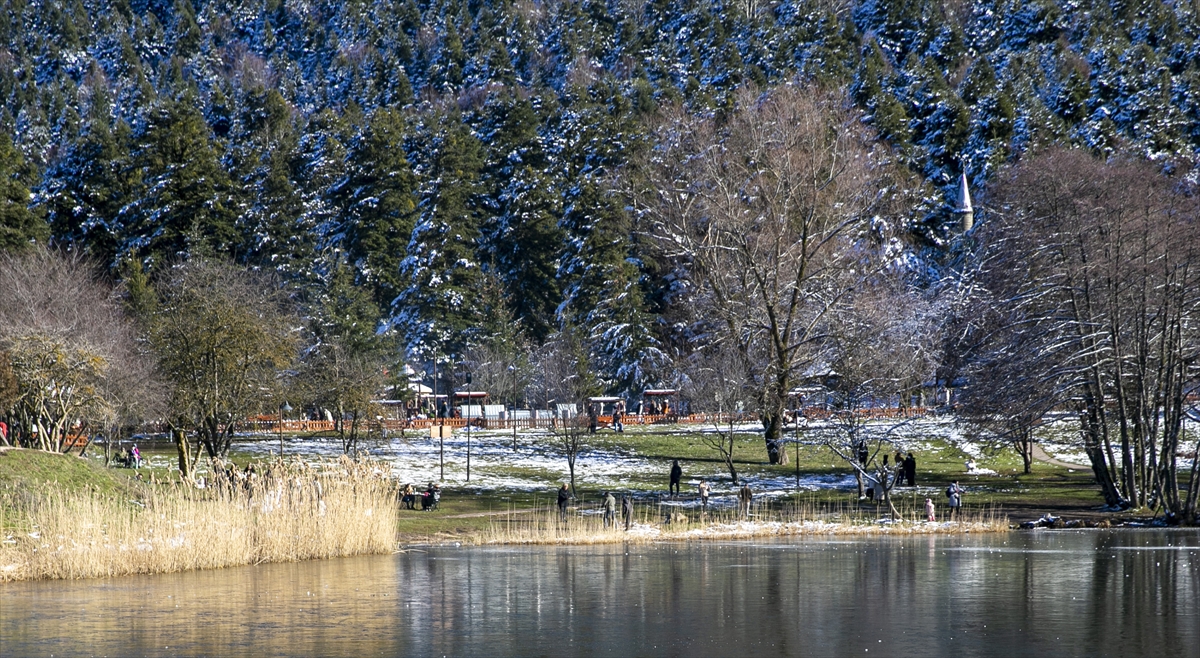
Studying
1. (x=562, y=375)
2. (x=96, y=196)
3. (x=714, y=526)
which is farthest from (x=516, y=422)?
(x=96, y=196)

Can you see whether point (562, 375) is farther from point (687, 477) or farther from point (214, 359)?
point (214, 359)

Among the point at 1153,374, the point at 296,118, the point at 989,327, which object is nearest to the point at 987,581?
the point at 1153,374

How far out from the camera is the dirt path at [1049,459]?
2019 inches

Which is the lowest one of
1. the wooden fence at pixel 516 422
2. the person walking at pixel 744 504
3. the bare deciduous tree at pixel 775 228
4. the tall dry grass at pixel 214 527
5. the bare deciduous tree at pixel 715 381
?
the person walking at pixel 744 504

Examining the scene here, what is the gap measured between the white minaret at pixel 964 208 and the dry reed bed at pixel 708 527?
2096 inches

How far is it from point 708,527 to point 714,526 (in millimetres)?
305

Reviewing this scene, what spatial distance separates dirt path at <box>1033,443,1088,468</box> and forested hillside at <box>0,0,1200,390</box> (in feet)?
60.2

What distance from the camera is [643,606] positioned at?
61.3ft

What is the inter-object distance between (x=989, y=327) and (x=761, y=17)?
122248 millimetres

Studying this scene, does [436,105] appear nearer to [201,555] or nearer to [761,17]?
[761,17]

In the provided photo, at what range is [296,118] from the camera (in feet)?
439

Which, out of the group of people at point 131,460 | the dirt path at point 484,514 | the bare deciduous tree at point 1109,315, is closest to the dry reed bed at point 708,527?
the dirt path at point 484,514

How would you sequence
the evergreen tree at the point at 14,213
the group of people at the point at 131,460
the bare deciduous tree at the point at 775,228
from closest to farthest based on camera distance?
the group of people at the point at 131,460, the bare deciduous tree at the point at 775,228, the evergreen tree at the point at 14,213

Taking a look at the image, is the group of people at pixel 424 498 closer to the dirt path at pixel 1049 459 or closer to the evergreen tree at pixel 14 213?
the dirt path at pixel 1049 459
